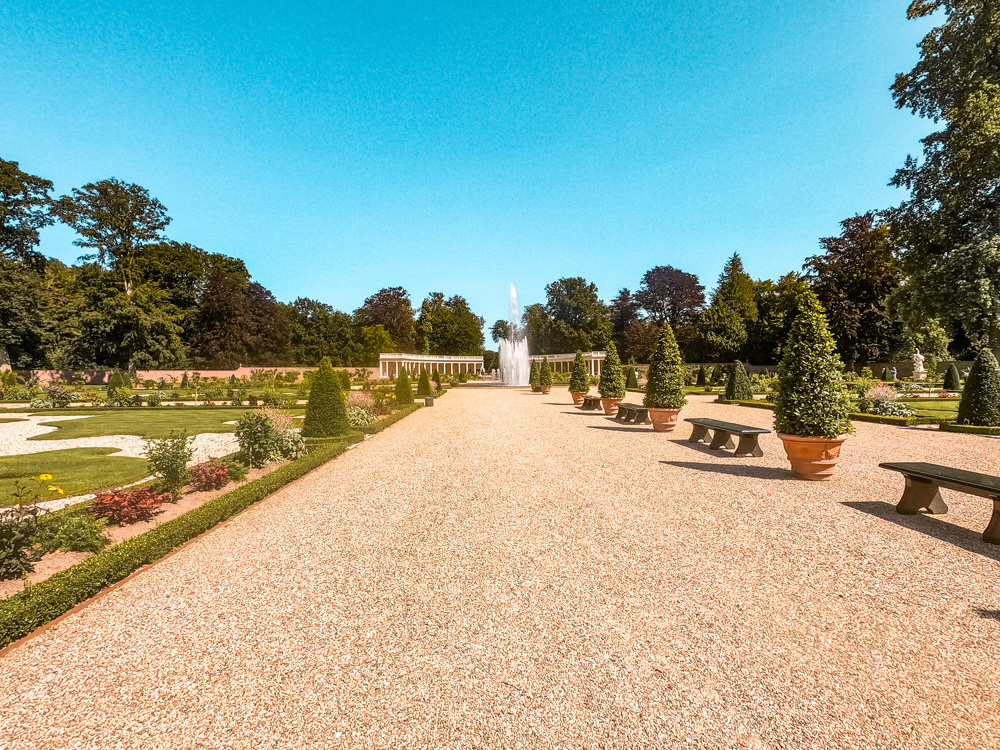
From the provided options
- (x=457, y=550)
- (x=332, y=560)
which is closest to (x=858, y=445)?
(x=457, y=550)

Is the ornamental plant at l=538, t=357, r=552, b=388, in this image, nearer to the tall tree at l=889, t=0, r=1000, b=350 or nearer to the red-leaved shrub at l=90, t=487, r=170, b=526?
the tall tree at l=889, t=0, r=1000, b=350

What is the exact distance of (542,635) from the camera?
3.79 metres

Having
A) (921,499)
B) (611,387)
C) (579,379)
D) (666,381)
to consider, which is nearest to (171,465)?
(921,499)

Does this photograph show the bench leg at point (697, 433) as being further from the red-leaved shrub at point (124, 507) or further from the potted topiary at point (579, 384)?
the potted topiary at point (579, 384)

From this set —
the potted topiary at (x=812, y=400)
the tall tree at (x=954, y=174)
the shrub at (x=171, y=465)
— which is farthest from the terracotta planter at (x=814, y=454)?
the tall tree at (x=954, y=174)

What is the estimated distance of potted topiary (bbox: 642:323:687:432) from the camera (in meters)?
14.7

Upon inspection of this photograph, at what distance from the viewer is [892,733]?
2.73 m

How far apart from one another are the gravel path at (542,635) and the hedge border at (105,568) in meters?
0.21

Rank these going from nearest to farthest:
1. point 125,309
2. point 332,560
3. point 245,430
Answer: point 332,560
point 245,430
point 125,309

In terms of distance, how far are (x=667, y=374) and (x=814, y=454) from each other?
6228mm

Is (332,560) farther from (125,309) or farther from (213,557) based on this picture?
(125,309)

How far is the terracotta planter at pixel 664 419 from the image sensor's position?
49.1 feet

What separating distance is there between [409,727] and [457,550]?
282 cm

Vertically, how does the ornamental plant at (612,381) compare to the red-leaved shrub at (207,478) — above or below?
above
